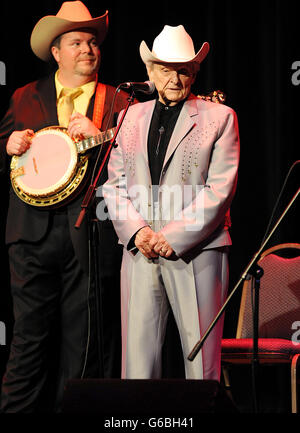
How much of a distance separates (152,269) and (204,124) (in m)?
0.72

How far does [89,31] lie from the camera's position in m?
3.97

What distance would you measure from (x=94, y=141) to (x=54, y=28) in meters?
0.77

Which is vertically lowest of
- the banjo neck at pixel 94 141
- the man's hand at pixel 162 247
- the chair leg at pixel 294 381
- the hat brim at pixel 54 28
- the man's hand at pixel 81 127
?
the chair leg at pixel 294 381

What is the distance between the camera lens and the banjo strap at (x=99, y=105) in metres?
3.84

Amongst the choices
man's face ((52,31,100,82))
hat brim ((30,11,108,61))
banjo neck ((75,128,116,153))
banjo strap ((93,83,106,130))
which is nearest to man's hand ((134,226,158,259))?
banjo neck ((75,128,116,153))

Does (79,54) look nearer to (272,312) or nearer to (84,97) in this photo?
(84,97)

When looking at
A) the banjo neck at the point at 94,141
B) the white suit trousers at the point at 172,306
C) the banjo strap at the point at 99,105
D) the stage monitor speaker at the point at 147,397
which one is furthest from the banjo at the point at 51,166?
the stage monitor speaker at the point at 147,397

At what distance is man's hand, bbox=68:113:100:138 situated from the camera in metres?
3.71

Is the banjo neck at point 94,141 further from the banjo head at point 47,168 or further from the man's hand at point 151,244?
the man's hand at point 151,244

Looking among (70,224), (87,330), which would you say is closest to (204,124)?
(70,224)

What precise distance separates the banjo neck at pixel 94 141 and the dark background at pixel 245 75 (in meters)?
0.99

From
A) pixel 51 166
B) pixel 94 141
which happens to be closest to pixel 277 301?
pixel 94 141

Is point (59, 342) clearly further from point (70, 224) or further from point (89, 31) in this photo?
point (89, 31)

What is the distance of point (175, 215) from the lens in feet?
10.6
